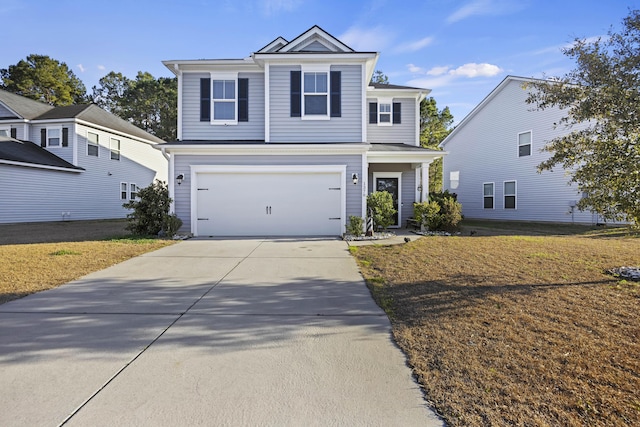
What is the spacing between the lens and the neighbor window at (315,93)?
1168 centimetres

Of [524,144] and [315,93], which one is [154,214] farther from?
[524,144]

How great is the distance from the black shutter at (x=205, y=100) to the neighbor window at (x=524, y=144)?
15.2 meters

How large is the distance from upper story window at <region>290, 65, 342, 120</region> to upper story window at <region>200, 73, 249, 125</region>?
1.86 m

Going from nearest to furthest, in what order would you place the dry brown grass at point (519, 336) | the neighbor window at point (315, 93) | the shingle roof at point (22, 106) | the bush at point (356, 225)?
the dry brown grass at point (519, 336) → the bush at point (356, 225) → the neighbor window at point (315, 93) → the shingle roof at point (22, 106)

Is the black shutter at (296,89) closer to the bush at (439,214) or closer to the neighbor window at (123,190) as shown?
the bush at (439,214)

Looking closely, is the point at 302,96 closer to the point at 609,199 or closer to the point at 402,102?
the point at 402,102

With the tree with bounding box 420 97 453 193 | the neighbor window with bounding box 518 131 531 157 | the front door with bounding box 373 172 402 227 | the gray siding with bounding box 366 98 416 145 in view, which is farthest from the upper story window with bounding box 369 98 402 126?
the tree with bounding box 420 97 453 193

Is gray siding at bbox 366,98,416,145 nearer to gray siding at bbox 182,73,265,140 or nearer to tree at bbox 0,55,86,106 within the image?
gray siding at bbox 182,73,265,140

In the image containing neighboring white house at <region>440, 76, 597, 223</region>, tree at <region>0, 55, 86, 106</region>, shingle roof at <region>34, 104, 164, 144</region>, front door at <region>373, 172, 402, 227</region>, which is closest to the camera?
front door at <region>373, 172, 402, 227</region>

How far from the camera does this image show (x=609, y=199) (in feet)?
18.1

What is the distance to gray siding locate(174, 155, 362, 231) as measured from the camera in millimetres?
11406

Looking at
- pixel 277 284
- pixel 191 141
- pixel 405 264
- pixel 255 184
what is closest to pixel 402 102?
pixel 255 184

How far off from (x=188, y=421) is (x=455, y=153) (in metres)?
23.0

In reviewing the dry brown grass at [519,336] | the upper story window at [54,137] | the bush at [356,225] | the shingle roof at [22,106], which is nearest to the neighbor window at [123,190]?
the upper story window at [54,137]
